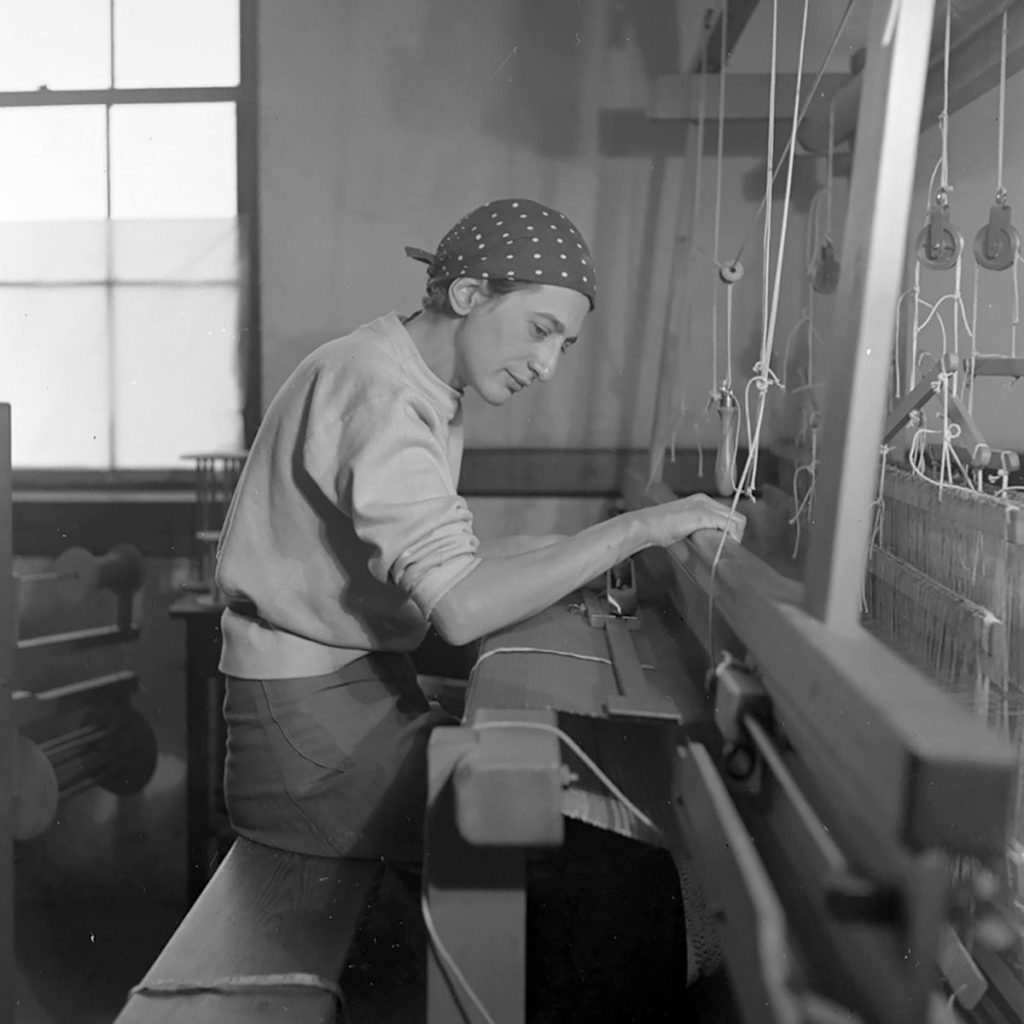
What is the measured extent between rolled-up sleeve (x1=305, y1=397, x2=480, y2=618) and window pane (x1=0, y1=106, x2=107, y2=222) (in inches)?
51.2

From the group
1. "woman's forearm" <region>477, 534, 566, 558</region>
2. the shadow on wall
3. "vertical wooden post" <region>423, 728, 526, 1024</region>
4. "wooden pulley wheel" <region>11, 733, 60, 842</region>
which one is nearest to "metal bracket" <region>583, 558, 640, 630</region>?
"woman's forearm" <region>477, 534, 566, 558</region>

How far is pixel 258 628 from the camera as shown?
119 cm

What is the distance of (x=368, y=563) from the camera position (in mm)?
1061

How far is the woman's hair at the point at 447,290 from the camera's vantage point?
1118mm

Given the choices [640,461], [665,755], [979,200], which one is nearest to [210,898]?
[665,755]

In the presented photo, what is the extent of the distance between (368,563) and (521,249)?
378mm

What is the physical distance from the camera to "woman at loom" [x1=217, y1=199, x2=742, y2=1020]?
106 cm

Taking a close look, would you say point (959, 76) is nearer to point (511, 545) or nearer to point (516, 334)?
point (516, 334)

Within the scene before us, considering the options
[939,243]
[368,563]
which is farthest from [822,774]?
[939,243]

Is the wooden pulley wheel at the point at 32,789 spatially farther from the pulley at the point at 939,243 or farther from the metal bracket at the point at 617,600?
the pulley at the point at 939,243

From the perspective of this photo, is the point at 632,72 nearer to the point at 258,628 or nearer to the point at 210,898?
the point at 258,628

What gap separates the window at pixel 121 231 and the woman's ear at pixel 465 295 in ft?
3.36

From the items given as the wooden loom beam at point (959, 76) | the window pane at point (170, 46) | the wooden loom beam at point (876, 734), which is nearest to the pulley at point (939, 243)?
the wooden loom beam at point (959, 76)

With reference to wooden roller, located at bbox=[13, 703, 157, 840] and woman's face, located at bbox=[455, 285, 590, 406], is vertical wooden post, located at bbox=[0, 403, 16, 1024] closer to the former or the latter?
wooden roller, located at bbox=[13, 703, 157, 840]
